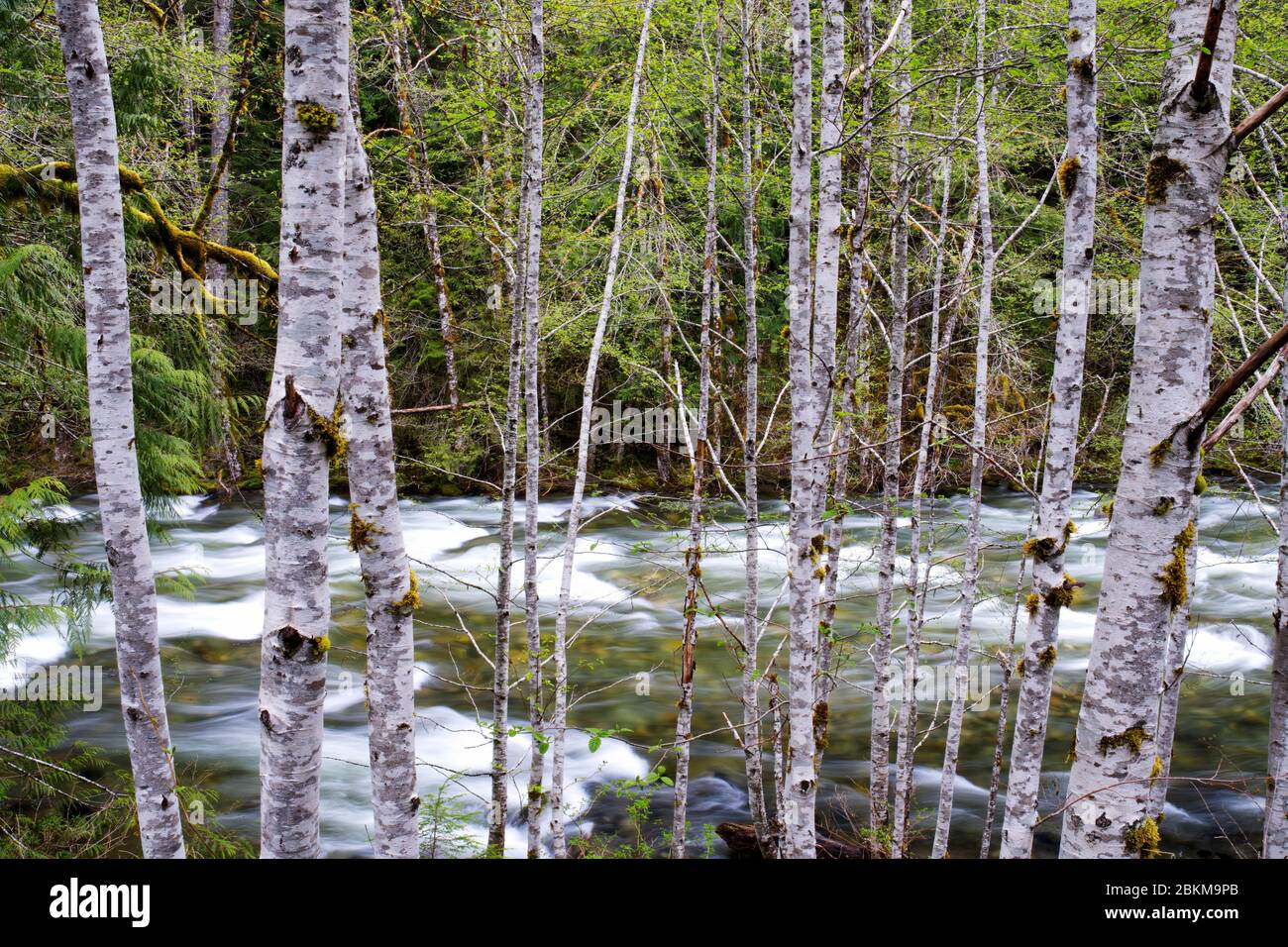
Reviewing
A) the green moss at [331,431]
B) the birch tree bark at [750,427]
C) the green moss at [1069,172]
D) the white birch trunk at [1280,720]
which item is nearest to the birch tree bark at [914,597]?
the birch tree bark at [750,427]

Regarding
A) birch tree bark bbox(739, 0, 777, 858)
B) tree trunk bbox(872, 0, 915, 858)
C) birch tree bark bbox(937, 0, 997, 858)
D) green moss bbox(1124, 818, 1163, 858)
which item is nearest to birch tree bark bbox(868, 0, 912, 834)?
tree trunk bbox(872, 0, 915, 858)

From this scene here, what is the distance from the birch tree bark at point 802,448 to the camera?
13.2 feet

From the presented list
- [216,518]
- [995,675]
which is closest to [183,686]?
[216,518]

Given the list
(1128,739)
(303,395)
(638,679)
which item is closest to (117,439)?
(303,395)

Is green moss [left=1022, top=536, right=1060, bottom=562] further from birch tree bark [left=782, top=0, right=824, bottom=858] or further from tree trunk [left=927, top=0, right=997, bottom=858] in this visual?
tree trunk [left=927, top=0, right=997, bottom=858]

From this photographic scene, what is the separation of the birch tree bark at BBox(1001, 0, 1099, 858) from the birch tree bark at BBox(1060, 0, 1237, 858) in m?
0.83

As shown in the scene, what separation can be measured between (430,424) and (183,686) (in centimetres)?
783

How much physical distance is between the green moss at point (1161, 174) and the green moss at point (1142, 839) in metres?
2.11

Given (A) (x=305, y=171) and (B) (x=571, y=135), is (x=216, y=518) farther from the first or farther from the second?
(A) (x=305, y=171)

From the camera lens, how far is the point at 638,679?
9.98 metres

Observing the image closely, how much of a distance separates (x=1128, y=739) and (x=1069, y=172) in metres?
2.34

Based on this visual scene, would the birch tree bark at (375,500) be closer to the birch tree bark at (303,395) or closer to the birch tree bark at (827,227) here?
the birch tree bark at (303,395)
